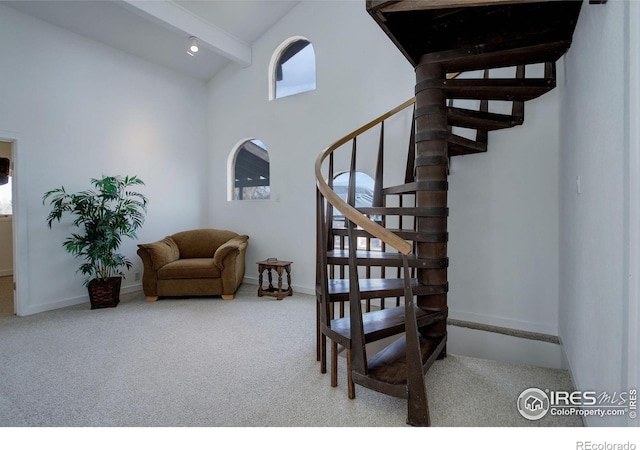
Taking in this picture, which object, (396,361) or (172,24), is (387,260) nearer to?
(396,361)

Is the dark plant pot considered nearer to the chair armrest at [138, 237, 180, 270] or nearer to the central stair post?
the chair armrest at [138, 237, 180, 270]

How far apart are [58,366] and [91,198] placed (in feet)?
6.93

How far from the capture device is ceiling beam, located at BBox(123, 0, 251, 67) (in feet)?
12.0

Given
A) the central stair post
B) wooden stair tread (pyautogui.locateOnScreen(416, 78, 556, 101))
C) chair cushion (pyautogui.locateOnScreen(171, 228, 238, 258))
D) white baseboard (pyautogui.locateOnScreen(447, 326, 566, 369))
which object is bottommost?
white baseboard (pyautogui.locateOnScreen(447, 326, 566, 369))

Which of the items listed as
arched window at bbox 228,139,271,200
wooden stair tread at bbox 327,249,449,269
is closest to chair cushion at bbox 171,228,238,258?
arched window at bbox 228,139,271,200

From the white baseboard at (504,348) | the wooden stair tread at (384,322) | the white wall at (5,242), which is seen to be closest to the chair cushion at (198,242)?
the wooden stair tread at (384,322)

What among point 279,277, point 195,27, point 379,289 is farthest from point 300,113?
point 379,289

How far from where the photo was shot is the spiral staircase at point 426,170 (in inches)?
73.6

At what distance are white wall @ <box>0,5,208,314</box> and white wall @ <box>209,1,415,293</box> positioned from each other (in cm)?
71

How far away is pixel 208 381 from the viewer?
217 centimetres

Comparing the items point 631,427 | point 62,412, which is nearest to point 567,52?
point 631,427

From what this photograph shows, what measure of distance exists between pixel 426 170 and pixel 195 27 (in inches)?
140

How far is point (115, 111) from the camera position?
14.3ft

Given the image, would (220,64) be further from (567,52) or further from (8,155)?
(567,52)
